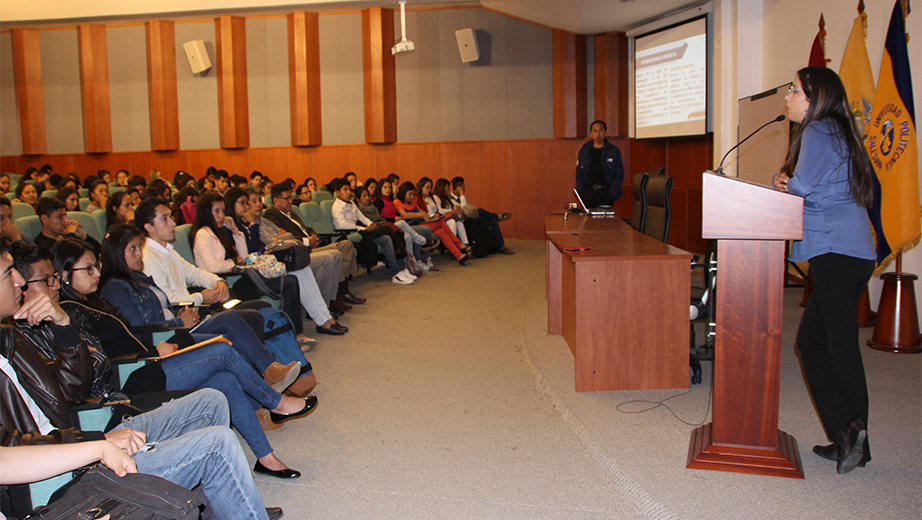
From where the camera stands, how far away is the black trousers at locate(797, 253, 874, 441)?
2410mm

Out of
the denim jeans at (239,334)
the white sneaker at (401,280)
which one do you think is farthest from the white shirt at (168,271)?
the white sneaker at (401,280)

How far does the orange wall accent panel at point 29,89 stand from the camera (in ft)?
39.7

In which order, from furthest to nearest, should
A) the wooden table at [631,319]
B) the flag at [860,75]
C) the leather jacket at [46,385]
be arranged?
the flag at [860,75], the wooden table at [631,319], the leather jacket at [46,385]

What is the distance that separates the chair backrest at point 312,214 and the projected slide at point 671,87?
4.67 m

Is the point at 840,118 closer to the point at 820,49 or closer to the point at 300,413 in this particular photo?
the point at 300,413

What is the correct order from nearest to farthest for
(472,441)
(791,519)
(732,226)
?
(791,519) → (732,226) → (472,441)

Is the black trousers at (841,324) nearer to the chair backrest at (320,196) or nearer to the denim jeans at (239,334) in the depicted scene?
the denim jeans at (239,334)

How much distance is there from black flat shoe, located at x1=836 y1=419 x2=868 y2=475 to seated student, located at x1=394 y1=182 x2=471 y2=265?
20.1ft

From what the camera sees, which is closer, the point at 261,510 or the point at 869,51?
the point at 261,510

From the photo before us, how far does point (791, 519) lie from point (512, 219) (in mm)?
9025

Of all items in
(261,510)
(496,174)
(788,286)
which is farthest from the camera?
(496,174)

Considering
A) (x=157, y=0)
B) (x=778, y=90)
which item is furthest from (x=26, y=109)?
(x=778, y=90)

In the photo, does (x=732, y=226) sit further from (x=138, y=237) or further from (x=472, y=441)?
(x=138, y=237)

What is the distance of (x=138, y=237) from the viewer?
3.13 m
